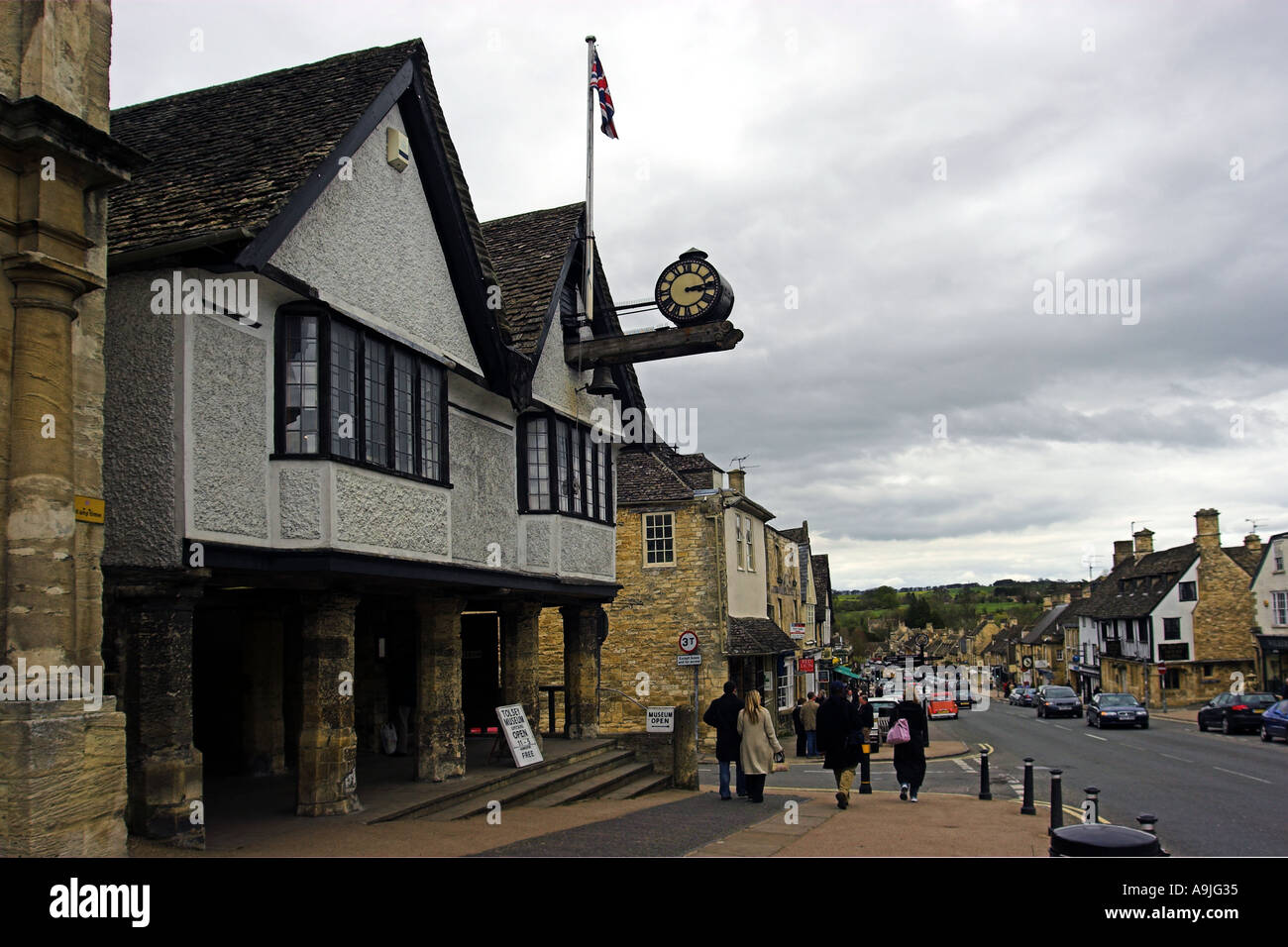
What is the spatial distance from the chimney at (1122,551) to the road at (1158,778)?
38.5 m

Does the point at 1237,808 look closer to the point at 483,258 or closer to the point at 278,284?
the point at 483,258

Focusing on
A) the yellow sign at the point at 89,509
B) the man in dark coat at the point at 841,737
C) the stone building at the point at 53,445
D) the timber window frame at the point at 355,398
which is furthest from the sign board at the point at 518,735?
the yellow sign at the point at 89,509

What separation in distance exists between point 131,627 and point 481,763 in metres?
7.52

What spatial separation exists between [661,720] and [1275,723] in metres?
21.5

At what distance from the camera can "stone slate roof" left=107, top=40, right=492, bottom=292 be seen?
1027cm

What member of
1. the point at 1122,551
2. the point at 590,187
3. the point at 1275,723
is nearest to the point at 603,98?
the point at 590,187

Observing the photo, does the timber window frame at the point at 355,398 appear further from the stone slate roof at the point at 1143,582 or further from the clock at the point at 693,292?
the stone slate roof at the point at 1143,582

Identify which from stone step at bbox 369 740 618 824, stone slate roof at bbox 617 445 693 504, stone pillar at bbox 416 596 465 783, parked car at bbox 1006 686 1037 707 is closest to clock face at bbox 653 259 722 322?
stone pillar at bbox 416 596 465 783

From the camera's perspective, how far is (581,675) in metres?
19.4

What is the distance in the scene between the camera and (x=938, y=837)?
1196 centimetres

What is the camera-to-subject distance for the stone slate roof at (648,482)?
32.2 meters

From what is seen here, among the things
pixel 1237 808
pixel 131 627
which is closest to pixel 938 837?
pixel 1237 808

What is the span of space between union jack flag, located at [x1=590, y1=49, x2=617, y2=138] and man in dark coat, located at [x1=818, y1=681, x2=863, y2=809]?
32.3ft

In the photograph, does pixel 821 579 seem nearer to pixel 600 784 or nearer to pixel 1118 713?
pixel 1118 713
